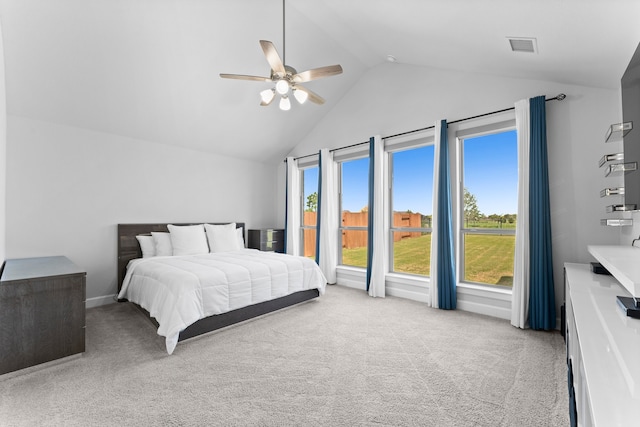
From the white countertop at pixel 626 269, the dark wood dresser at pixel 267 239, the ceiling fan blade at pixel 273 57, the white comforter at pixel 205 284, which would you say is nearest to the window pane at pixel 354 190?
the dark wood dresser at pixel 267 239

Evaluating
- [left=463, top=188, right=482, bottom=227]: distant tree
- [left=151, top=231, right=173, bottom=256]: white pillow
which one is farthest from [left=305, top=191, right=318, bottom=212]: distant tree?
[left=463, top=188, right=482, bottom=227]: distant tree

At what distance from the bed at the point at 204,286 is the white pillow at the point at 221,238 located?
511 millimetres

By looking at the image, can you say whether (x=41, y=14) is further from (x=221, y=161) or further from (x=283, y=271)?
(x=283, y=271)

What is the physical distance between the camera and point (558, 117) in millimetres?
3156

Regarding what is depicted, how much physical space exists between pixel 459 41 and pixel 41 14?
3.91 m

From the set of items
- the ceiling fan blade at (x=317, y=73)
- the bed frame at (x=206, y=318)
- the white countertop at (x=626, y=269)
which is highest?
the ceiling fan blade at (x=317, y=73)

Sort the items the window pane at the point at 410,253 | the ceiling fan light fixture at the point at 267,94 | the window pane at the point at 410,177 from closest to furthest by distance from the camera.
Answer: the ceiling fan light fixture at the point at 267,94 < the window pane at the point at 410,253 < the window pane at the point at 410,177

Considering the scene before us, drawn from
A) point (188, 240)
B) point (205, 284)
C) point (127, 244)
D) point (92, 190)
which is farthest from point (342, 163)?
point (92, 190)

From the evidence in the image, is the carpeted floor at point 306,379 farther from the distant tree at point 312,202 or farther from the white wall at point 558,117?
the distant tree at point 312,202

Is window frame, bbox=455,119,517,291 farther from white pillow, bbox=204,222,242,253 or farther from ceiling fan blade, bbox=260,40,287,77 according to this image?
white pillow, bbox=204,222,242,253

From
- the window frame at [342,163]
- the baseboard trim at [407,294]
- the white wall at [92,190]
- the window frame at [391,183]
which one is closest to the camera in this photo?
the white wall at [92,190]

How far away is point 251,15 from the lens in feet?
10.9

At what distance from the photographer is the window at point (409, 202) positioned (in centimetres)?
459

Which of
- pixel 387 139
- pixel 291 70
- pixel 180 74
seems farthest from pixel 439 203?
pixel 180 74
